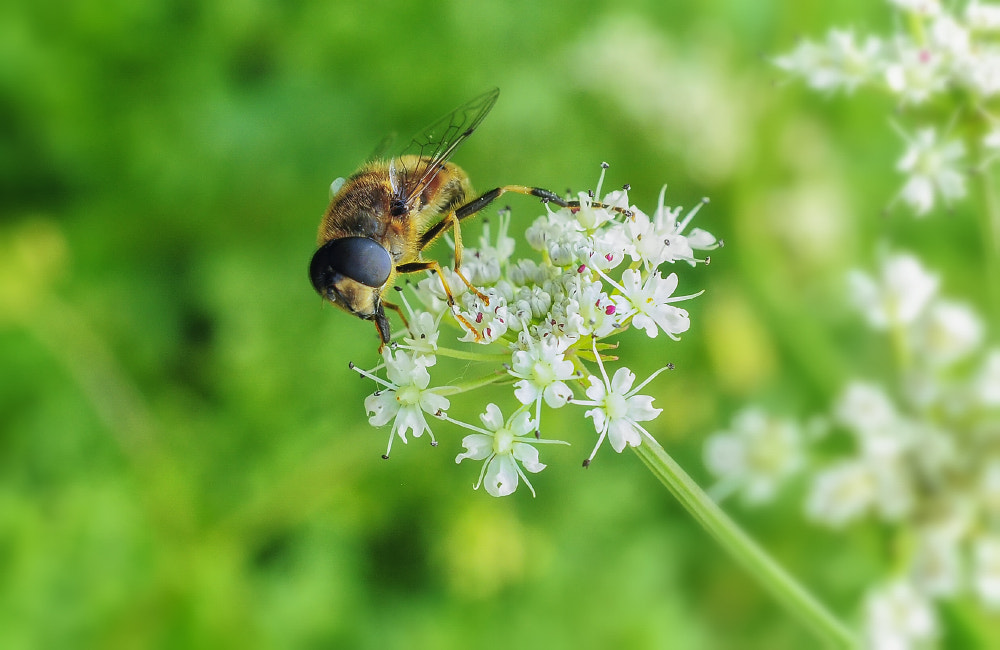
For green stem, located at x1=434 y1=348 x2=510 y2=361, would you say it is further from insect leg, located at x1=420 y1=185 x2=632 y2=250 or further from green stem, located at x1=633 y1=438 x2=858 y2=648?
insect leg, located at x1=420 y1=185 x2=632 y2=250

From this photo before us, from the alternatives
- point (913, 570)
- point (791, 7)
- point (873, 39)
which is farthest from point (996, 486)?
point (791, 7)

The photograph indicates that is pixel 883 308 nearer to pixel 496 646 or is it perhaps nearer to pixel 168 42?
pixel 496 646

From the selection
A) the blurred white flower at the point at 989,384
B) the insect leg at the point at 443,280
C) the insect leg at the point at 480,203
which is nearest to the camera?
the insect leg at the point at 443,280

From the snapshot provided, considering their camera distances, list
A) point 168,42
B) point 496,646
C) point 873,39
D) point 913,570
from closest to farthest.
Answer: point 873,39 < point 913,570 < point 496,646 < point 168,42

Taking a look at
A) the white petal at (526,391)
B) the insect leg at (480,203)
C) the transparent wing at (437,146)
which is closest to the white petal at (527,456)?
the white petal at (526,391)

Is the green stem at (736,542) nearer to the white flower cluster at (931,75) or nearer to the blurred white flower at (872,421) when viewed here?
the blurred white flower at (872,421)
